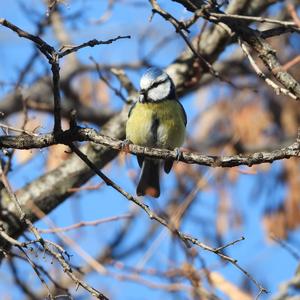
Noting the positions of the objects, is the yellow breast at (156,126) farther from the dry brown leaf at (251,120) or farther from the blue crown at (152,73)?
the dry brown leaf at (251,120)

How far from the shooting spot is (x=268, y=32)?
2.96 metres

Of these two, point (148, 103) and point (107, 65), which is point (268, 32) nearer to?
point (148, 103)

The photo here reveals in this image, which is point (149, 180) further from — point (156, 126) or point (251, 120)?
point (251, 120)

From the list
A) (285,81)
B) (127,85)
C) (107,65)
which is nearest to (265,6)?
(127,85)

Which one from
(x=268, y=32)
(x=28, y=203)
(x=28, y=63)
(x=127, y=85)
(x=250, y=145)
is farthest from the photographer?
(x=250, y=145)

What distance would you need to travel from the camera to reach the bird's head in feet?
12.4

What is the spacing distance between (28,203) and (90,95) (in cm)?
280

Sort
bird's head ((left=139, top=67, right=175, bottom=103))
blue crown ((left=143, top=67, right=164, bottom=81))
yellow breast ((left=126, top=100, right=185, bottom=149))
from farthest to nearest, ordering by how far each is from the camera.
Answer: blue crown ((left=143, top=67, right=164, bottom=81)) → bird's head ((left=139, top=67, right=175, bottom=103)) → yellow breast ((left=126, top=100, right=185, bottom=149))

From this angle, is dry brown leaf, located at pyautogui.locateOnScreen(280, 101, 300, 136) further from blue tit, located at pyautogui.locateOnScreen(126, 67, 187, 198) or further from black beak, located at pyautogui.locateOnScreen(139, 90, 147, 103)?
black beak, located at pyautogui.locateOnScreen(139, 90, 147, 103)

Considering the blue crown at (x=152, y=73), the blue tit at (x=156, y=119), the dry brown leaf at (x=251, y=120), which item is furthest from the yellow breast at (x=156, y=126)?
the dry brown leaf at (x=251, y=120)

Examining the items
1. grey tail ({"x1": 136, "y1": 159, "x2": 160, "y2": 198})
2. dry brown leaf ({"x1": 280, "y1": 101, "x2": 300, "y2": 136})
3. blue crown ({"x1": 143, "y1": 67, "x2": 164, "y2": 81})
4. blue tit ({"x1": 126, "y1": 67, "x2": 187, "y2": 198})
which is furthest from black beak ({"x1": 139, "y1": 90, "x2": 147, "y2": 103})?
dry brown leaf ({"x1": 280, "y1": 101, "x2": 300, "y2": 136})

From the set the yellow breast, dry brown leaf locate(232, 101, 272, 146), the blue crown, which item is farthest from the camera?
dry brown leaf locate(232, 101, 272, 146)

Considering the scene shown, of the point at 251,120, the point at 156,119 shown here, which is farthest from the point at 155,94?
the point at 251,120

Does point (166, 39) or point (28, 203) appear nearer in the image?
point (28, 203)
